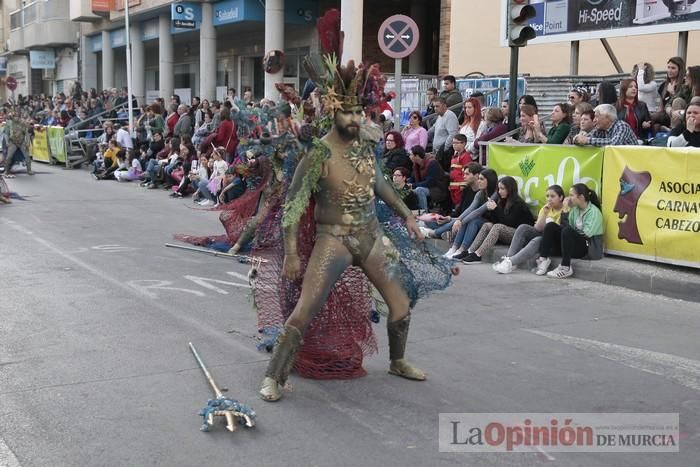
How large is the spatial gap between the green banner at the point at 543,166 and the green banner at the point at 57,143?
19.6 m

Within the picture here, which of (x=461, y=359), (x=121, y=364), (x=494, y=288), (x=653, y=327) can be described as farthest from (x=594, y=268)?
(x=121, y=364)

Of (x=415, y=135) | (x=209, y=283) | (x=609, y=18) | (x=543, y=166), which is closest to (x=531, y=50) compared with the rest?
(x=609, y=18)

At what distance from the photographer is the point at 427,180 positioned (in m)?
13.0

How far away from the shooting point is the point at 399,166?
1349 centimetres

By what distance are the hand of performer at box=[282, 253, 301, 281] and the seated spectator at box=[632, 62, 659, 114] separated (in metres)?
8.74

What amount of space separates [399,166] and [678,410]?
866cm

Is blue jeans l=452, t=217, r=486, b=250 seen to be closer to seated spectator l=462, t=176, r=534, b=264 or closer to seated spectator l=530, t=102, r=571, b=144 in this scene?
seated spectator l=462, t=176, r=534, b=264

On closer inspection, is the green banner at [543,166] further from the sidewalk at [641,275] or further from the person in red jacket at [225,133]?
the person in red jacket at [225,133]

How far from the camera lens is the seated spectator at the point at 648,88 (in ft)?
40.4

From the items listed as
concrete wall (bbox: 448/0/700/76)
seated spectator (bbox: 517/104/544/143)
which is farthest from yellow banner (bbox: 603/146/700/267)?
concrete wall (bbox: 448/0/700/76)

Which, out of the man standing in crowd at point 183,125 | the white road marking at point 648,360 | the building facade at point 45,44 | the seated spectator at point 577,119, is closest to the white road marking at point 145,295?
the white road marking at point 648,360

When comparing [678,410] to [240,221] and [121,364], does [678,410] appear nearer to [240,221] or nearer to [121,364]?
[121,364]

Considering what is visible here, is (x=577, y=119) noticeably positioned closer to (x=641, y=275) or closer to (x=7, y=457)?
(x=641, y=275)

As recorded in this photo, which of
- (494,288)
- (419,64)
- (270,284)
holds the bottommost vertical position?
(494,288)
